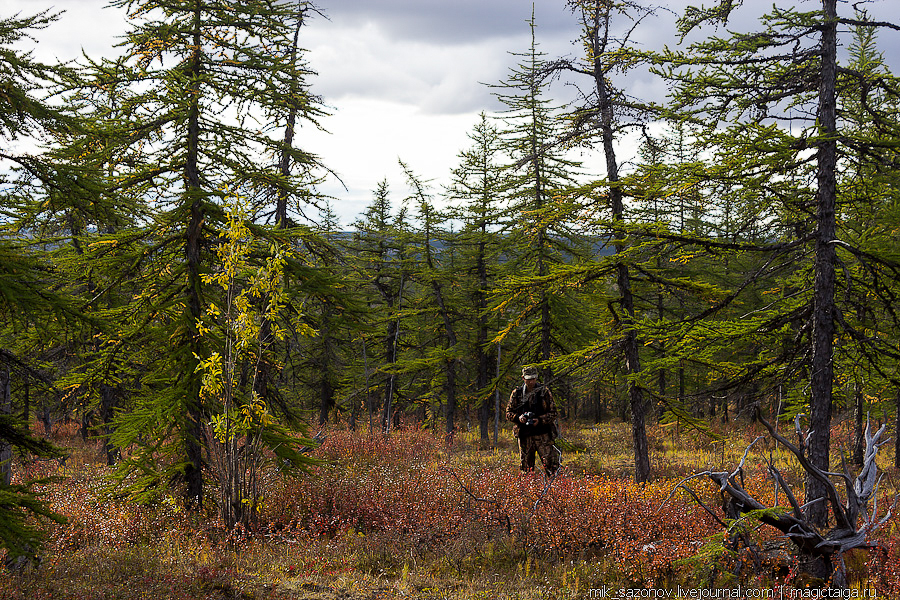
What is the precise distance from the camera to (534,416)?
33.6 ft

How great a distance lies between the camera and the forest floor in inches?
218

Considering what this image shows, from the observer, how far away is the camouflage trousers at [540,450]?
1041cm

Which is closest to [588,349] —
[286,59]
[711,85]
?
[711,85]

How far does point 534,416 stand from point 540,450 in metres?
0.74

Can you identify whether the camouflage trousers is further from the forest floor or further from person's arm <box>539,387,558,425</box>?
the forest floor

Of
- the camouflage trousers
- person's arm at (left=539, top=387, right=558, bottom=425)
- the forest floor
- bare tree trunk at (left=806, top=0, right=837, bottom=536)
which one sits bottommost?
the forest floor

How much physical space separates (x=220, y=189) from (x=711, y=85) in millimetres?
7433

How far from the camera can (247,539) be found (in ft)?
23.7

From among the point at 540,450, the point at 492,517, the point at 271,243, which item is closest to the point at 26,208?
the point at 271,243

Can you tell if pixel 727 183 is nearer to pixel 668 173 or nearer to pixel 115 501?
pixel 668 173

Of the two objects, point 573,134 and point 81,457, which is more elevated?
point 573,134

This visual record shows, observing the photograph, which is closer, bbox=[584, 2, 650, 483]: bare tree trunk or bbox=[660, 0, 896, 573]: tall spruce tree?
bbox=[660, 0, 896, 573]: tall spruce tree

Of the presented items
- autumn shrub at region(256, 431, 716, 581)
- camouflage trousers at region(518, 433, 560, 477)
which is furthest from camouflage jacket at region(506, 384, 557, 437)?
autumn shrub at region(256, 431, 716, 581)

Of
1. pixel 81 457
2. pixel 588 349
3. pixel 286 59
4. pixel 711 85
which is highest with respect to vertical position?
pixel 286 59
